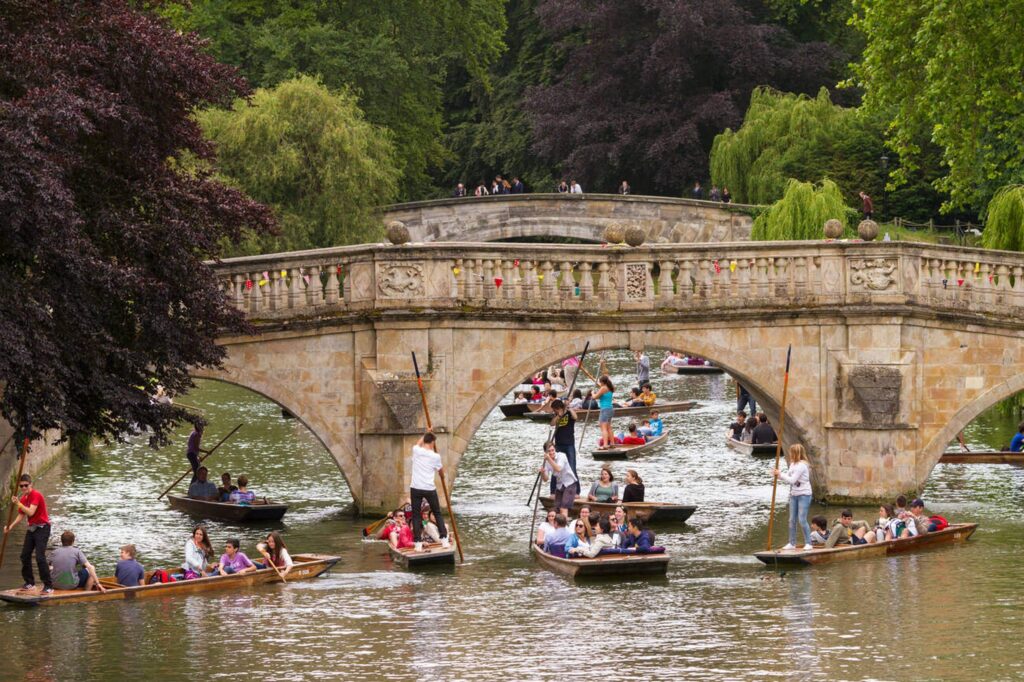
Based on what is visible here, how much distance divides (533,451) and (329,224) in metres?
11.5

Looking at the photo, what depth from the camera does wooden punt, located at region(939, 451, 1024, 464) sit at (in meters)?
38.0

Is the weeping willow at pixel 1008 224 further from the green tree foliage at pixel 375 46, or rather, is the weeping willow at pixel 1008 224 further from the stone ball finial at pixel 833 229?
the green tree foliage at pixel 375 46

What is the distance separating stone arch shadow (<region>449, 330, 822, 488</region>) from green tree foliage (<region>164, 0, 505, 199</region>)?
23242mm

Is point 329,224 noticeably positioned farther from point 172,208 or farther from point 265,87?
point 172,208

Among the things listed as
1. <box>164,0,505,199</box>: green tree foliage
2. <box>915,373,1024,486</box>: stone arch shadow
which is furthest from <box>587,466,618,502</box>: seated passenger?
<box>164,0,505,199</box>: green tree foliage

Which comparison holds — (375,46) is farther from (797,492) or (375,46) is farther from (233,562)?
(233,562)

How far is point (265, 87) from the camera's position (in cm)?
5684

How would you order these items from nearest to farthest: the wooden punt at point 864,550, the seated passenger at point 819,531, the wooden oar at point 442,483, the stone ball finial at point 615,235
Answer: the wooden punt at point 864,550, the seated passenger at point 819,531, the wooden oar at point 442,483, the stone ball finial at point 615,235

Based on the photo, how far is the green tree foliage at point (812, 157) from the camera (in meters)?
56.4

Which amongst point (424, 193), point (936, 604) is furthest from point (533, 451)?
point (424, 193)

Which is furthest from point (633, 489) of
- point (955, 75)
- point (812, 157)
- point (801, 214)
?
point (812, 157)

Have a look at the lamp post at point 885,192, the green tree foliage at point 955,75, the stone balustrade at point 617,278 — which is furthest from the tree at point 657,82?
the stone balustrade at point 617,278

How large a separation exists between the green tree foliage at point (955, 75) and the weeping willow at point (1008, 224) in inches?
92.0

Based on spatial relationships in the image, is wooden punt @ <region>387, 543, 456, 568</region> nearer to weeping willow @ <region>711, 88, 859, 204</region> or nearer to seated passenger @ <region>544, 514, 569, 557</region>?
seated passenger @ <region>544, 514, 569, 557</region>
